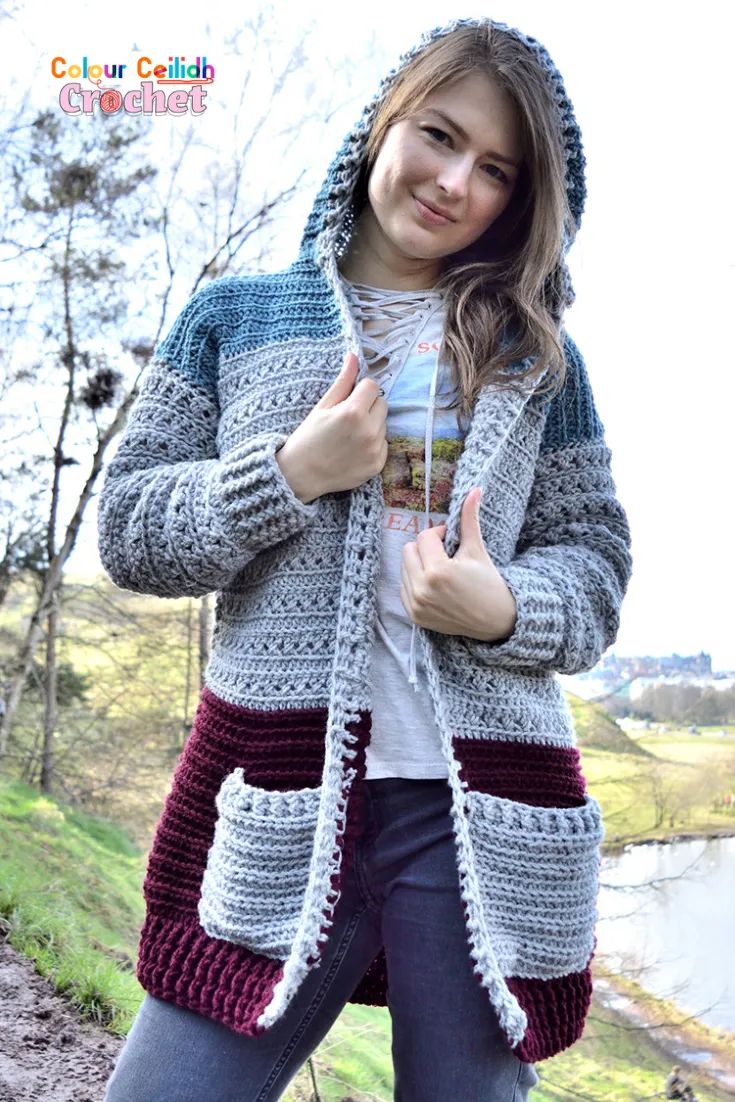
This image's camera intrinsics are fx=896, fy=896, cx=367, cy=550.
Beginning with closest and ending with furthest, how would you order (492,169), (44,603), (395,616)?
(395,616)
(492,169)
(44,603)

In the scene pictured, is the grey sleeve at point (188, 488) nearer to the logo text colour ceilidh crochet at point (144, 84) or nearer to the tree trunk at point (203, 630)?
the logo text colour ceilidh crochet at point (144, 84)

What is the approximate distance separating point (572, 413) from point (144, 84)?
438cm

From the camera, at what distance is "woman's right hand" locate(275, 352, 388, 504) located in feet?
3.66

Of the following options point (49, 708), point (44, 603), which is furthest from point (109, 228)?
point (49, 708)

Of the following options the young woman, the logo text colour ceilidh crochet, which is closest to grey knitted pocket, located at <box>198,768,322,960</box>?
the young woman

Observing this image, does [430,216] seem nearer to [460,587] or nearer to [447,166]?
[447,166]

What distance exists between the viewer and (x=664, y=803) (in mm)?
5633

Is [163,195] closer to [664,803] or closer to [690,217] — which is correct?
[690,217]

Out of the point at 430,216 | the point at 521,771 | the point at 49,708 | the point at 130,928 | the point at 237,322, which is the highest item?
the point at 430,216

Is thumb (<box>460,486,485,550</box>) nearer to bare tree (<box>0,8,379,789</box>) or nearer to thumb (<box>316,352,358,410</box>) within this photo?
thumb (<box>316,352,358,410</box>)

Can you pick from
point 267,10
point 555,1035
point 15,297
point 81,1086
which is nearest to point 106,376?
point 15,297

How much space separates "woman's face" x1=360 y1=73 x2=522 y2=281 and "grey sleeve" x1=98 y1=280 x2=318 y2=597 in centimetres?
29

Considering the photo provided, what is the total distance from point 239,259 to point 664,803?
15.4 feet

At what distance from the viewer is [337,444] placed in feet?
3.67
